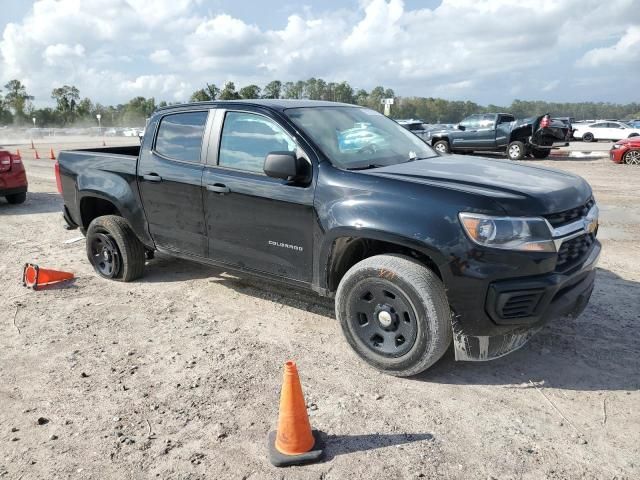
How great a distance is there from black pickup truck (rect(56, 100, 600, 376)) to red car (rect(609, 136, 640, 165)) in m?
14.1

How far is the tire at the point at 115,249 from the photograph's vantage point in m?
5.22

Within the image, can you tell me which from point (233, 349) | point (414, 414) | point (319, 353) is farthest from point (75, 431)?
point (414, 414)

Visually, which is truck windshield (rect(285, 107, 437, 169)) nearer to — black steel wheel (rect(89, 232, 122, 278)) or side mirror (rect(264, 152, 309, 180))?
side mirror (rect(264, 152, 309, 180))

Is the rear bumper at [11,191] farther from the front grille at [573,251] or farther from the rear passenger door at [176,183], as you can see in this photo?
the front grille at [573,251]

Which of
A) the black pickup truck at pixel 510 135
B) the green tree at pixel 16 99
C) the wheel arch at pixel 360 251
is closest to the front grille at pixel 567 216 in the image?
the wheel arch at pixel 360 251

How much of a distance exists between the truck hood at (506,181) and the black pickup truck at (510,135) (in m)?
13.7

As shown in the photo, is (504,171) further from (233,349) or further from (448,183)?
(233,349)

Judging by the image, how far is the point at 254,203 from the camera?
3992 millimetres

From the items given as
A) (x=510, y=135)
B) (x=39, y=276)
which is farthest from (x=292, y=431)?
(x=510, y=135)

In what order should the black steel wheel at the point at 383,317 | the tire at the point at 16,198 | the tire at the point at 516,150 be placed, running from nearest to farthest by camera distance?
1. the black steel wheel at the point at 383,317
2. the tire at the point at 16,198
3. the tire at the point at 516,150

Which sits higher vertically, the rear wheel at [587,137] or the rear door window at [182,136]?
the rear door window at [182,136]

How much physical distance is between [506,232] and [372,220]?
0.83 metres

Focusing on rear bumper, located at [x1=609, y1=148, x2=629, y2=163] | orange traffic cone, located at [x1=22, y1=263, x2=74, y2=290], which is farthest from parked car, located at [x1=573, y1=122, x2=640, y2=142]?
orange traffic cone, located at [x1=22, y1=263, x2=74, y2=290]

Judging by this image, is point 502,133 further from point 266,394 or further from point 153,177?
point 266,394
